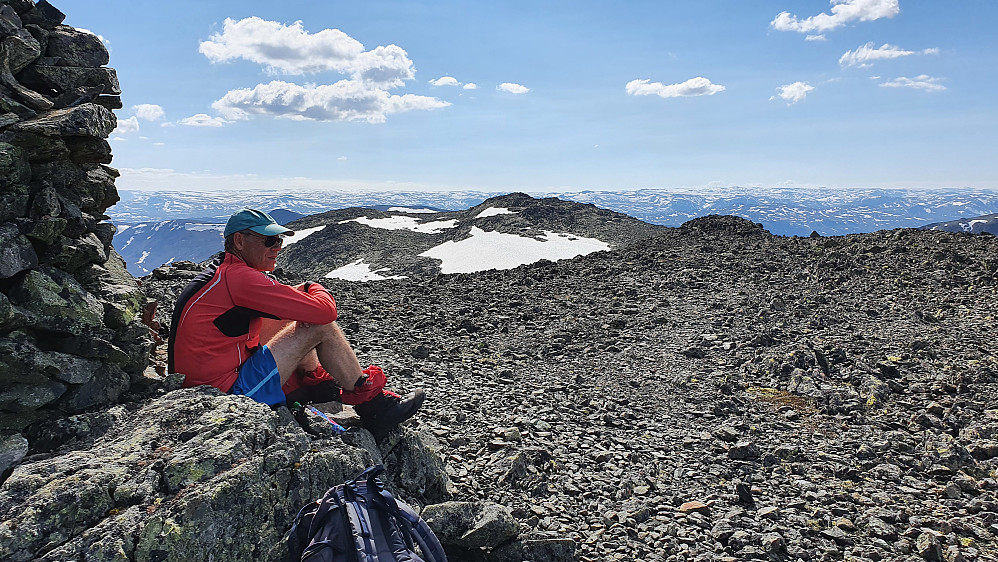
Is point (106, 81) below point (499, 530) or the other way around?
the other way around

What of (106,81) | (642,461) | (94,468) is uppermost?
(106,81)

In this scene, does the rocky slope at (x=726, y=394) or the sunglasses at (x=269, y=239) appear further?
the rocky slope at (x=726, y=394)

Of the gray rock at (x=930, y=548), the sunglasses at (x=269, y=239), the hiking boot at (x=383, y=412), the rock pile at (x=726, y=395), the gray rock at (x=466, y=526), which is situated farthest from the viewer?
the rock pile at (x=726, y=395)

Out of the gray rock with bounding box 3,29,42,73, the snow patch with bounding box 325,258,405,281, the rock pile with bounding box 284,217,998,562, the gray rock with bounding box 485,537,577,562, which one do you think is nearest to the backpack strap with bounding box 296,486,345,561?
the gray rock with bounding box 485,537,577,562

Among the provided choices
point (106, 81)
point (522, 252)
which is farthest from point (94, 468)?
point (522, 252)

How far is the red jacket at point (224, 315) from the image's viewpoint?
5086 mm

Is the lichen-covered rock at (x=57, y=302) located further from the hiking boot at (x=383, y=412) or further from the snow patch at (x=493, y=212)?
the snow patch at (x=493, y=212)

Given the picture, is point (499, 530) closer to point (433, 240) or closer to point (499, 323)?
point (499, 323)

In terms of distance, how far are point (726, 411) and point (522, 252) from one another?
92.2 feet

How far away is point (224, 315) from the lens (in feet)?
16.7

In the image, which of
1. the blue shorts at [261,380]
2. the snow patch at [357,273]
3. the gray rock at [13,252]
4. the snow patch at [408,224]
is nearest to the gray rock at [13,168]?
the gray rock at [13,252]

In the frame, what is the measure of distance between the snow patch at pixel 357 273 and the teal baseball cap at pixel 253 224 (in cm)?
2809

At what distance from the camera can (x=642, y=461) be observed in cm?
763

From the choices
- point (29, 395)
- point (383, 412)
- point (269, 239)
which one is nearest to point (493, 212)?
point (383, 412)
